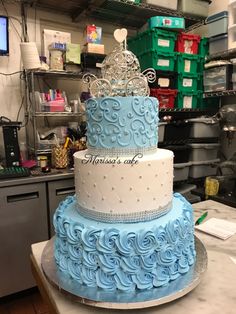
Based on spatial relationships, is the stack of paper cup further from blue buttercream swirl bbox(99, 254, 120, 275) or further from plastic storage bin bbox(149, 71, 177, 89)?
blue buttercream swirl bbox(99, 254, 120, 275)

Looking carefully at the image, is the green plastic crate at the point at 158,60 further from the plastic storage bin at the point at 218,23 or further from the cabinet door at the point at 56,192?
the cabinet door at the point at 56,192

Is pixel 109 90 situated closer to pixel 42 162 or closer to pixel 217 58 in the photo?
pixel 42 162

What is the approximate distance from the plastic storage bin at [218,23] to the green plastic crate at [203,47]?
9cm

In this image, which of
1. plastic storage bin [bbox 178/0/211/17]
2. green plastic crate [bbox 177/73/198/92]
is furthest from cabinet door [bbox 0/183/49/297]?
plastic storage bin [bbox 178/0/211/17]

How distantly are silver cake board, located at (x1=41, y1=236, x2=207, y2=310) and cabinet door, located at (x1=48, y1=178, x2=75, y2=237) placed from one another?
104 centimetres

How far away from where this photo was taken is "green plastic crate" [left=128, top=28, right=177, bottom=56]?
2.27 m

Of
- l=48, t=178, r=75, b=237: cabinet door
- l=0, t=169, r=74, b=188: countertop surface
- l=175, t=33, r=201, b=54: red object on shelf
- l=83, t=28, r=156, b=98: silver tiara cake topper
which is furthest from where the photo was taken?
l=175, t=33, r=201, b=54: red object on shelf

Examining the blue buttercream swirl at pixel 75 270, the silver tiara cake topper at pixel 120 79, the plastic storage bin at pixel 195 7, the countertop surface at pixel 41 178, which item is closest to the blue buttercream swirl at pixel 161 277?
the blue buttercream swirl at pixel 75 270

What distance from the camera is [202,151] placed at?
8.29ft

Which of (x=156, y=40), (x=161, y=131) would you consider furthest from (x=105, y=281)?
(x=156, y=40)

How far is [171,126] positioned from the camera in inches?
94.0

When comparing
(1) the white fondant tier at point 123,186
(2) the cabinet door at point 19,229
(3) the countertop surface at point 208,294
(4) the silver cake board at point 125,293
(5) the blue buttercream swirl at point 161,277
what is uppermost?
(1) the white fondant tier at point 123,186

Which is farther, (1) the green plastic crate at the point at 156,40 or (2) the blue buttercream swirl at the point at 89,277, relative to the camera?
(1) the green plastic crate at the point at 156,40

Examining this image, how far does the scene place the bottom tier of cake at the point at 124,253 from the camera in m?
0.80
